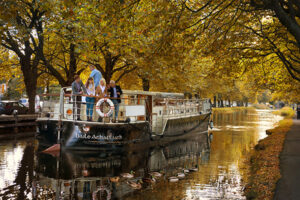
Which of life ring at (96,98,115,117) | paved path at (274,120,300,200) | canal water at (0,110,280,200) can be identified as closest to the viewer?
paved path at (274,120,300,200)

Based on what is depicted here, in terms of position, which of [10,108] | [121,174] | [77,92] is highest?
[77,92]

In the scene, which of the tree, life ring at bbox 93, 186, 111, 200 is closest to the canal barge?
the tree

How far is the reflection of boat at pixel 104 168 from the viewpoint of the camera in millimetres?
9250

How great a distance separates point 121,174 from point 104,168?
1.30 m

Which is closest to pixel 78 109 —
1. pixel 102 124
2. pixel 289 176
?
pixel 102 124

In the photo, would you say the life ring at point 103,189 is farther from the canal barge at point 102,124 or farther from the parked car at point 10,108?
the parked car at point 10,108

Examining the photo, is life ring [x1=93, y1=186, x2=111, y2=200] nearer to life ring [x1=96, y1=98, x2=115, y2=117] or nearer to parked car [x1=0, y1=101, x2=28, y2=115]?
life ring [x1=96, y1=98, x2=115, y2=117]

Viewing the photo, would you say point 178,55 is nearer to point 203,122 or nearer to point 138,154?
point 138,154

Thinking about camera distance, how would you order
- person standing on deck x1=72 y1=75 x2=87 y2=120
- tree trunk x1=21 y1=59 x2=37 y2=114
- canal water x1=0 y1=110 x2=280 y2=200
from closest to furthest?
canal water x1=0 y1=110 x2=280 y2=200 < person standing on deck x1=72 y1=75 x2=87 y2=120 < tree trunk x1=21 y1=59 x2=37 y2=114

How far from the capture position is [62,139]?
575 inches

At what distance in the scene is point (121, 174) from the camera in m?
11.4

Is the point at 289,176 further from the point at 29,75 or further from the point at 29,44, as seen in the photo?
the point at 29,75

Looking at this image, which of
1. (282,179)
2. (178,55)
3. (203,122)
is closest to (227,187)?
(282,179)

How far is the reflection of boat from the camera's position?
9250 millimetres
